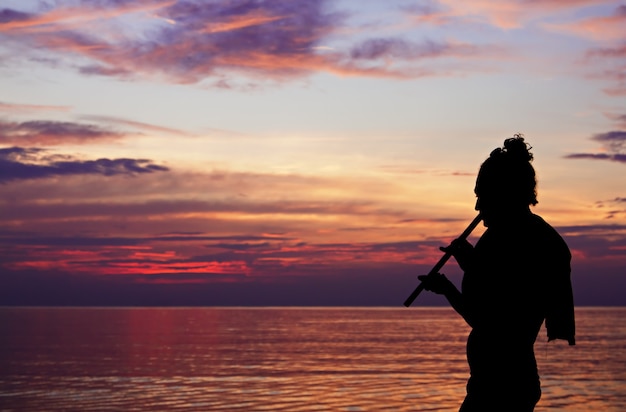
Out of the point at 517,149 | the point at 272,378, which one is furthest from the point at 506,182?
the point at 272,378

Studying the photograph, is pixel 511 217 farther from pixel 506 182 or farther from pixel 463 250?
pixel 463 250

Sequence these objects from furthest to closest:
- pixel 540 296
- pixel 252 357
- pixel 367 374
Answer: pixel 252 357
pixel 367 374
pixel 540 296

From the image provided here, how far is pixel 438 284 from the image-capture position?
13.2ft

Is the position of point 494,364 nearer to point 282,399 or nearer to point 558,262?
point 558,262

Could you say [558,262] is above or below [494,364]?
above

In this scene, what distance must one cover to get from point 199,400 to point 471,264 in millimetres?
35594

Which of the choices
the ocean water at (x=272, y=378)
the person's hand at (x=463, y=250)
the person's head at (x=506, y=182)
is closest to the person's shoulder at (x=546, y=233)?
the person's head at (x=506, y=182)

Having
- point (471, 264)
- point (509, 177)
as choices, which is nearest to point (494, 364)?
point (471, 264)

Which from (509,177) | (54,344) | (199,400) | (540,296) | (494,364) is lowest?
(54,344)

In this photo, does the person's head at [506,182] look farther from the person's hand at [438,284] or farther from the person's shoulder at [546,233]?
the person's hand at [438,284]

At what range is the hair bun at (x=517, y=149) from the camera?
4.11 m

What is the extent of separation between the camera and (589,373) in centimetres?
5088

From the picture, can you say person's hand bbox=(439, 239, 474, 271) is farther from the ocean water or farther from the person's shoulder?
the ocean water

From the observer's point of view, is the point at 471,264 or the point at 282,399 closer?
the point at 471,264
